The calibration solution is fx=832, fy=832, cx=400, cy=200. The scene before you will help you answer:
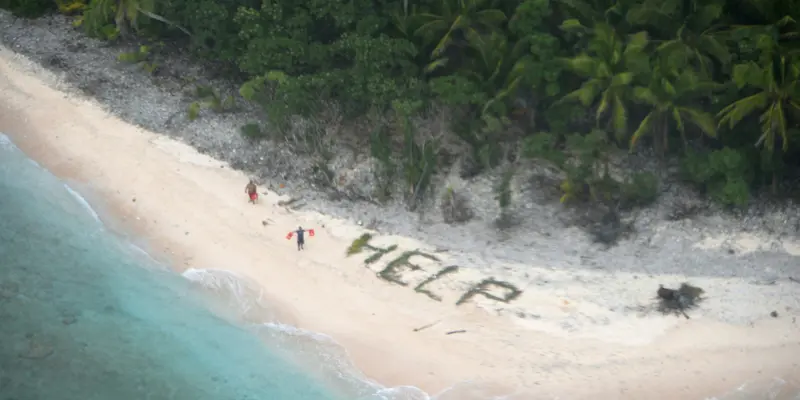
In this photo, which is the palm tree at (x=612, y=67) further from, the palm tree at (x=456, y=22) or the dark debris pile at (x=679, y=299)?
the dark debris pile at (x=679, y=299)

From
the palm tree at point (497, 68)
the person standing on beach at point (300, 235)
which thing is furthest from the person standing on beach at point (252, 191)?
the palm tree at point (497, 68)

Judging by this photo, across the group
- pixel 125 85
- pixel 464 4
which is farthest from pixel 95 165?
pixel 464 4

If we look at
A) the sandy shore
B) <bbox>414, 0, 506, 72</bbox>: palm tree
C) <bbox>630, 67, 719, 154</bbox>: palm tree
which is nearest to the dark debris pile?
the sandy shore

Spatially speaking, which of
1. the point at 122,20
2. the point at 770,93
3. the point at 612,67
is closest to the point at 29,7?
the point at 122,20

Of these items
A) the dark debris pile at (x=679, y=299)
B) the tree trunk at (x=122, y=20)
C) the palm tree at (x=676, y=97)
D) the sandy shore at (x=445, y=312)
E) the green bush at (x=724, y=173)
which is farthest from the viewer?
the tree trunk at (x=122, y=20)

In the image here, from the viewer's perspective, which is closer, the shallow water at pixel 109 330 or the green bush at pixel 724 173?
the shallow water at pixel 109 330

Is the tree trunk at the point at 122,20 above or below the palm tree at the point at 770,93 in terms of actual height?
below

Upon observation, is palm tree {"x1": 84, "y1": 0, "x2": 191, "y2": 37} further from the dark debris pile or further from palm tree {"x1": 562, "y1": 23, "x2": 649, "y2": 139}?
the dark debris pile
